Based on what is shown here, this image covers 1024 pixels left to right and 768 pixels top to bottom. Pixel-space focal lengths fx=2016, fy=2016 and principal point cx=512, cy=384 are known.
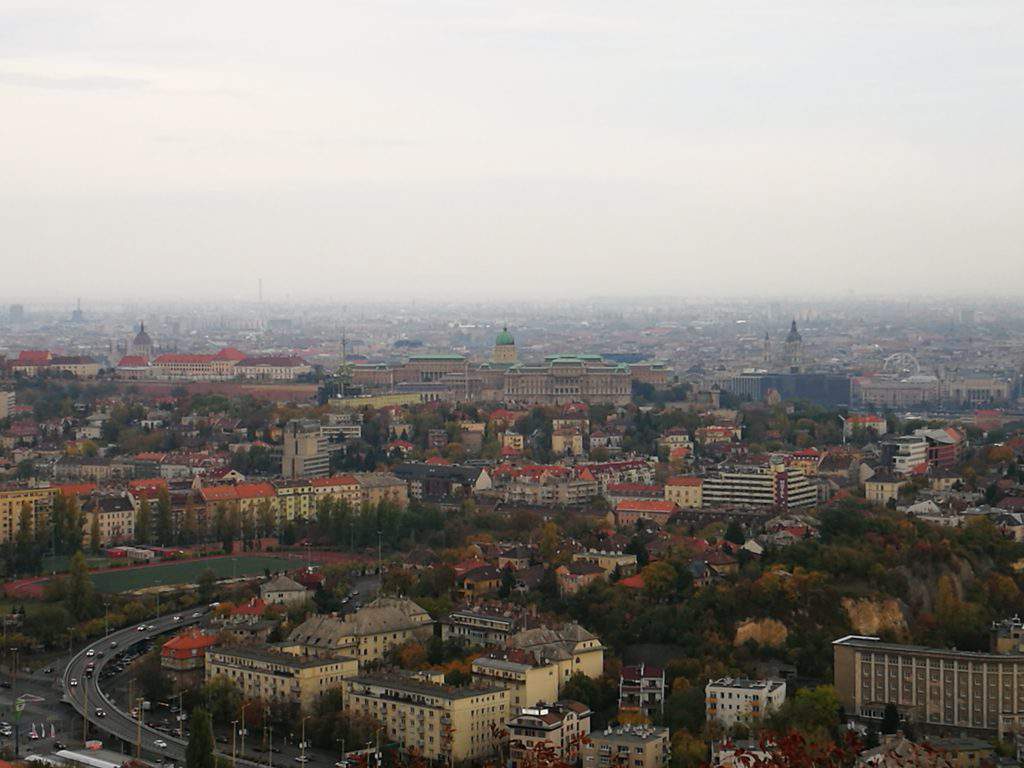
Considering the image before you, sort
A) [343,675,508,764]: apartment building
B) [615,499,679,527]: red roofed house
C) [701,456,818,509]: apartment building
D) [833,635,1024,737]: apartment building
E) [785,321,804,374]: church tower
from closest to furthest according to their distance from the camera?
1. [343,675,508,764]: apartment building
2. [833,635,1024,737]: apartment building
3. [615,499,679,527]: red roofed house
4. [701,456,818,509]: apartment building
5. [785,321,804,374]: church tower

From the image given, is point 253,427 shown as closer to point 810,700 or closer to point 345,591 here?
point 345,591

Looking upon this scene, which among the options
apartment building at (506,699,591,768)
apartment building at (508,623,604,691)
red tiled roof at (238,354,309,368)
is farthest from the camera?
red tiled roof at (238,354,309,368)

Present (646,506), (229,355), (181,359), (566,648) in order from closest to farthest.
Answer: (566,648) < (646,506) < (181,359) < (229,355)

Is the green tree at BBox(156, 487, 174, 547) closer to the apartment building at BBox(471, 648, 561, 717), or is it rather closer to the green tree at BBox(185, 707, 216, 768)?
the apartment building at BBox(471, 648, 561, 717)

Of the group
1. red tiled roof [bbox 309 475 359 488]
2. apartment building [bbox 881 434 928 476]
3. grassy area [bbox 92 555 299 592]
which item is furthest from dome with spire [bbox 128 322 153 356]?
grassy area [bbox 92 555 299 592]

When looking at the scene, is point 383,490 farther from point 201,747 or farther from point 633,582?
point 201,747

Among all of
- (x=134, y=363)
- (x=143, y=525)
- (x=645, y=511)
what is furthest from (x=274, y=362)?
(x=645, y=511)
